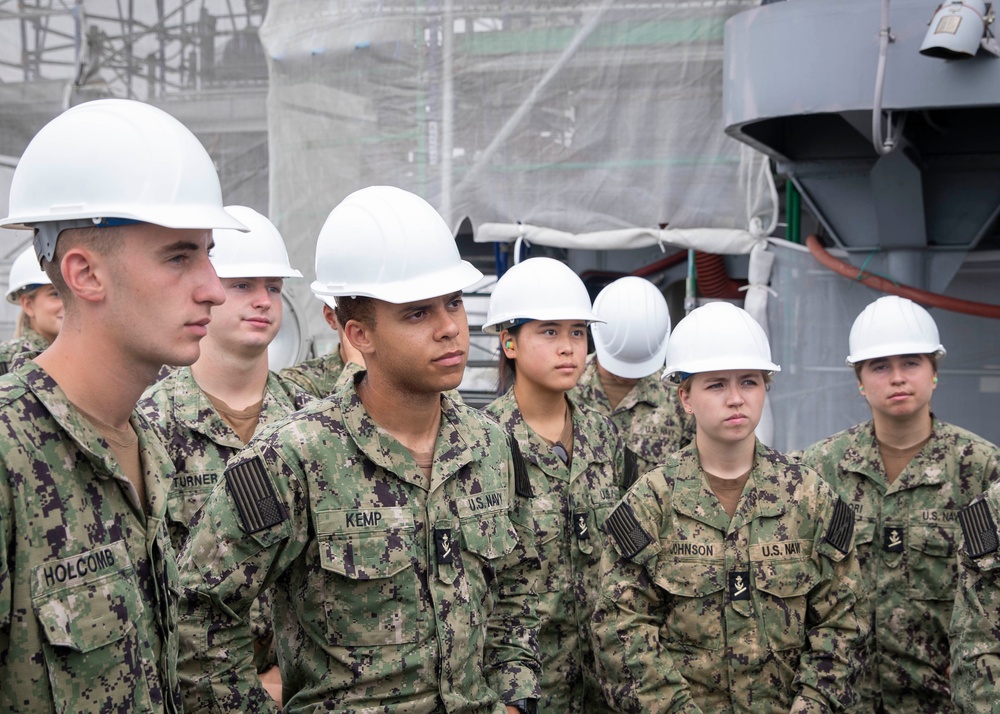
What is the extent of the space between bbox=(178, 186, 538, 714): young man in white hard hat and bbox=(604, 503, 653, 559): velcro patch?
599 mm

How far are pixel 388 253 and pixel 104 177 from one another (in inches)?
27.6

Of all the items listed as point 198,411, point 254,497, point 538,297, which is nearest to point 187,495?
point 198,411

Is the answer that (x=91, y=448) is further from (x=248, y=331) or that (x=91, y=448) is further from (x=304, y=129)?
(x=304, y=129)

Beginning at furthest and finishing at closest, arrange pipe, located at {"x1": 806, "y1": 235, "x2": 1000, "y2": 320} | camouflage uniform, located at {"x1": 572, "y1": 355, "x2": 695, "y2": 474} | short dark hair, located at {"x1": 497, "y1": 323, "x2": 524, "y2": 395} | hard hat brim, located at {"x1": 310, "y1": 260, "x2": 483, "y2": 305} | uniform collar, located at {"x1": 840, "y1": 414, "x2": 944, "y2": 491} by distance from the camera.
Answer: pipe, located at {"x1": 806, "y1": 235, "x2": 1000, "y2": 320}, camouflage uniform, located at {"x1": 572, "y1": 355, "x2": 695, "y2": 474}, short dark hair, located at {"x1": 497, "y1": 323, "x2": 524, "y2": 395}, uniform collar, located at {"x1": 840, "y1": 414, "x2": 944, "y2": 491}, hard hat brim, located at {"x1": 310, "y1": 260, "x2": 483, "y2": 305}

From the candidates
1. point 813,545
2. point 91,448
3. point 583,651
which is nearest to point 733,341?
point 813,545

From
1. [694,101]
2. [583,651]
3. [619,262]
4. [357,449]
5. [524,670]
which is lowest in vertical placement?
[583,651]

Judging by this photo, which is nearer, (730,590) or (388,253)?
(388,253)

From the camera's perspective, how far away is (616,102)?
681 cm

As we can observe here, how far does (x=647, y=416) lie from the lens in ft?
15.2

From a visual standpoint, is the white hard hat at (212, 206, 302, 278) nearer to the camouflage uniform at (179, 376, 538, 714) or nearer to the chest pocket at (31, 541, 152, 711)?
the camouflage uniform at (179, 376, 538, 714)

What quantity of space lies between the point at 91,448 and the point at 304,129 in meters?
6.14

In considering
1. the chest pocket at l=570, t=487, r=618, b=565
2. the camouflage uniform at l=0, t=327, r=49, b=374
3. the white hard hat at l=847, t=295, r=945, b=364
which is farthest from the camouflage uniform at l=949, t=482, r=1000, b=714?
the camouflage uniform at l=0, t=327, r=49, b=374

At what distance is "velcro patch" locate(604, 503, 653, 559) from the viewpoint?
2850 mm

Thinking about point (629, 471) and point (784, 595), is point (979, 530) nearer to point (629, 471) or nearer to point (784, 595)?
point (784, 595)
